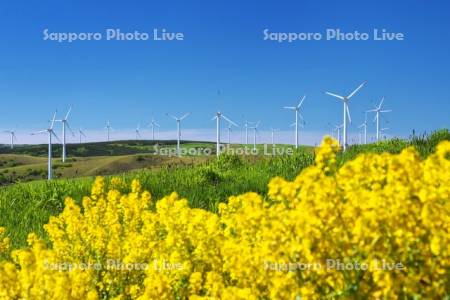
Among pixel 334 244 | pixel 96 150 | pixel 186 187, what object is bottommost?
pixel 334 244

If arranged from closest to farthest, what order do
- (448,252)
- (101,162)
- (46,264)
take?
1. (448,252)
2. (46,264)
3. (101,162)

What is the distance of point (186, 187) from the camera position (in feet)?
54.1

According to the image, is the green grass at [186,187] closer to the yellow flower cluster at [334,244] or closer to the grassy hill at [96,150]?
the yellow flower cluster at [334,244]

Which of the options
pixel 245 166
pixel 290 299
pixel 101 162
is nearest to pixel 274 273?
pixel 290 299

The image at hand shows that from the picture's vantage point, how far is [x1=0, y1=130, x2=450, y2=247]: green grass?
14.8 m

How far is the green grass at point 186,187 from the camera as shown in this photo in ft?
48.5

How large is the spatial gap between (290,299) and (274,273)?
0.30 m

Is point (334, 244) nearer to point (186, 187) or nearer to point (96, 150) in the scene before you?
point (186, 187)

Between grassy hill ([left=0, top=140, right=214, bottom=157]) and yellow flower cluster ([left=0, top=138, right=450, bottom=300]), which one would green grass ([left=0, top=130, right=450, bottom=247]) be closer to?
yellow flower cluster ([left=0, top=138, right=450, bottom=300])

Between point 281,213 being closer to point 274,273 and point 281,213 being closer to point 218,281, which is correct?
point 274,273

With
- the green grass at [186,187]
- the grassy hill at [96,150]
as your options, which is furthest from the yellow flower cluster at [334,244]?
the grassy hill at [96,150]

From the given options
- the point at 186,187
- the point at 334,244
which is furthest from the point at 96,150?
the point at 334,244

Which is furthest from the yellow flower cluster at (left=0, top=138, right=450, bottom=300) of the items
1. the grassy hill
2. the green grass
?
the grassy hill

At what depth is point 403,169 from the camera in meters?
5.11
